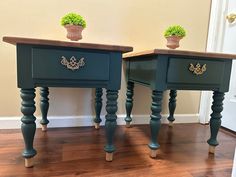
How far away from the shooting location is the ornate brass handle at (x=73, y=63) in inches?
34.4

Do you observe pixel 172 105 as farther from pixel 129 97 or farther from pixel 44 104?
pixel 44 104

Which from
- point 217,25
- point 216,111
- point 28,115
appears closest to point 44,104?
point 28,115

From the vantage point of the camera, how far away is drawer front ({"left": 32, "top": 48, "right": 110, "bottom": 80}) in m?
0.86

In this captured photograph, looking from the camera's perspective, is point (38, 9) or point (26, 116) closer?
point (26, 116)

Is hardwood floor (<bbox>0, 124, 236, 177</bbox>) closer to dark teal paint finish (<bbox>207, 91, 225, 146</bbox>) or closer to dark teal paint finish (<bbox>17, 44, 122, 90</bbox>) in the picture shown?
dark teal paint finish (<bbox>207, 91, 225, 146</bbox>)

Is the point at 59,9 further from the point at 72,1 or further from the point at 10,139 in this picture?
the point at 10,139

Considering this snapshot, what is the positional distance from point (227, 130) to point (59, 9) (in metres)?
1.64

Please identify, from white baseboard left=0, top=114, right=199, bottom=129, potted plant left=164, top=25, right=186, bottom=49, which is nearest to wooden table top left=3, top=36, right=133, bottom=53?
potted plant left=164, top=25, right=186, bottom=49

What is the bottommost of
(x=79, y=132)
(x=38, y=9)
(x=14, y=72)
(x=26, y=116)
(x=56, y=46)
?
(x=79, y=132)

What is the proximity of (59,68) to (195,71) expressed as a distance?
0.70 meters

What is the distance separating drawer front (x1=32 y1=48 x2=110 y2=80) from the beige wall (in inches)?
24.0

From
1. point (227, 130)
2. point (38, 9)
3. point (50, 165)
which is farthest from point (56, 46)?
point (227, 130)

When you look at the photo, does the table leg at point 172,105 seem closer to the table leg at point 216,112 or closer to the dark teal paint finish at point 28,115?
the table leg at point 216,112

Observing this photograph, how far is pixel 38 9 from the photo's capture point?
1.35 m
